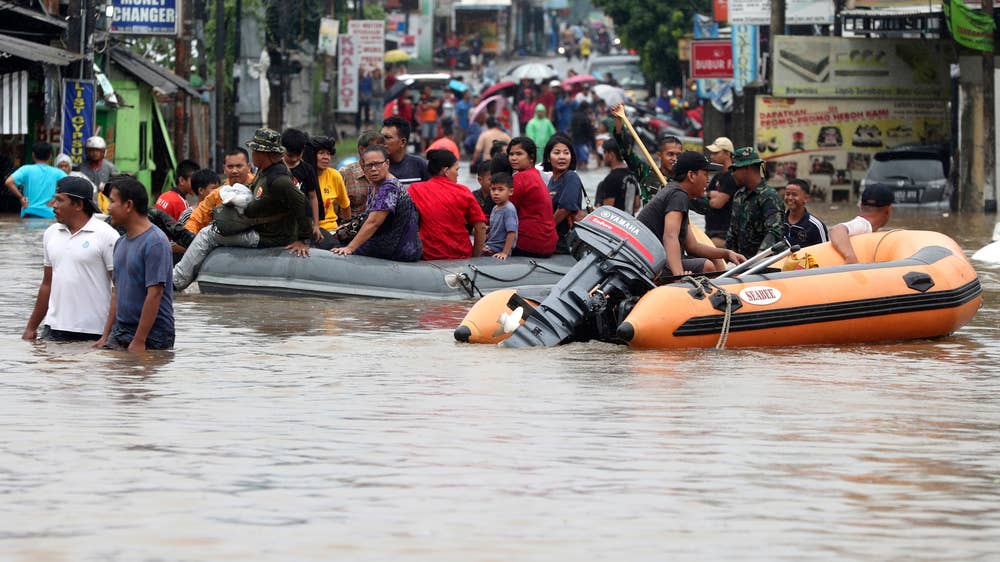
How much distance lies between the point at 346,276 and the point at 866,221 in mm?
4253

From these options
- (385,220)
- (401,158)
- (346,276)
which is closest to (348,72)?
(401,158)

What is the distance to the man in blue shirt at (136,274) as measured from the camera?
32.6 feet

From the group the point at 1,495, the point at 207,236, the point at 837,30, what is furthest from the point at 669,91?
the point at 1,495

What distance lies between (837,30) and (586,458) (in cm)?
2719

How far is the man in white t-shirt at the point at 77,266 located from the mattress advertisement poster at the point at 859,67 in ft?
75.5

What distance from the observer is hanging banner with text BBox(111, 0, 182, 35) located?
28266 mm

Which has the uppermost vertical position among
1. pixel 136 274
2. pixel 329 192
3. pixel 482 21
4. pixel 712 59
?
pixel 482 21

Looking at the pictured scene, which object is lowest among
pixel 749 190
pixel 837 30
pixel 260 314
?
pixel 260 314

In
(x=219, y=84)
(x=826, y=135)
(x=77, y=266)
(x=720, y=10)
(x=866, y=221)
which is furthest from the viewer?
(x=720, y=10)

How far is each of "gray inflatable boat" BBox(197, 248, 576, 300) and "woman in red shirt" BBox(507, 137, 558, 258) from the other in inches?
24.5

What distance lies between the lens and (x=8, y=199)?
26.2 metres

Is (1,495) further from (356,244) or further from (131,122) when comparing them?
(131,122)

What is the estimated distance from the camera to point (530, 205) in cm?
1559

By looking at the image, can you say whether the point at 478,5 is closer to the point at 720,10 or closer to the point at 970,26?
the point at 720,10
